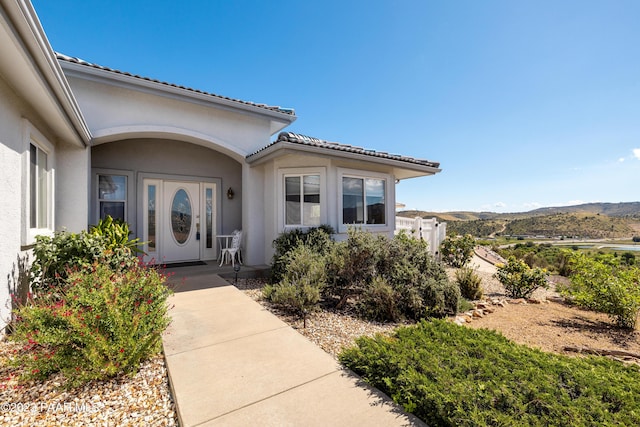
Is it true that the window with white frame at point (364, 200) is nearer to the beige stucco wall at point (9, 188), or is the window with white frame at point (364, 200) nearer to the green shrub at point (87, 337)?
the green shrub at point (87, 337)

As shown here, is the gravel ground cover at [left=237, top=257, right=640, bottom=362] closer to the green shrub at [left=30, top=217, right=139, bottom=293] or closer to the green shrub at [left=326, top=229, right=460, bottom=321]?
the green shrub at [left=326, top=229, right=460, bottom=321]

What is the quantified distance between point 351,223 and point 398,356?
5851 mm

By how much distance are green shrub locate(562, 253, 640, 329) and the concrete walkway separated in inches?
221

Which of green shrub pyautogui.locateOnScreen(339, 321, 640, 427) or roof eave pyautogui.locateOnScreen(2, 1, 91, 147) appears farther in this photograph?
roof eave pyautogui.locateOnScreen(2, 1, 91, 147)

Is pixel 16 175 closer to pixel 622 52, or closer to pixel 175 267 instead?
pixel 175 267


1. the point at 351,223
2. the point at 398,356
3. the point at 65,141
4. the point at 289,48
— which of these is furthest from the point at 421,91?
the point at 65,141

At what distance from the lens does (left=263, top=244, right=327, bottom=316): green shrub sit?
510cm

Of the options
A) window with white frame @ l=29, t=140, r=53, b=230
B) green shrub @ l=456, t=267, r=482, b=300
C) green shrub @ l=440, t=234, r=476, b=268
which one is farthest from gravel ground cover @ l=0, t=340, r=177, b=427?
green shrub @ l=440, t=234, r=476, b=268

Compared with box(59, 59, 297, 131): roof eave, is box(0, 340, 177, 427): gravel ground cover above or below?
below

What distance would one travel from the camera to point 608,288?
17.2 feet

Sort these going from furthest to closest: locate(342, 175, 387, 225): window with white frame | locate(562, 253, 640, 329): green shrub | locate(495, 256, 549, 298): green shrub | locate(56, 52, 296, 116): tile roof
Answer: locate(342, 175, 387, 225): window with white frame → locate(495, 256, 549, 298): green shrub → locate(56, 52, 296, 116): tile roof → locate(562, 253, 640, 329): green shrub

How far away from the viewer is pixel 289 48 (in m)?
10.6

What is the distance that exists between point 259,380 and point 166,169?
837cm

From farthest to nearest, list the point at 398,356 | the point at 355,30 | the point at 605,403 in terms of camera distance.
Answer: the point at 355,30 → the point at 398,356 → the point at 605,403
